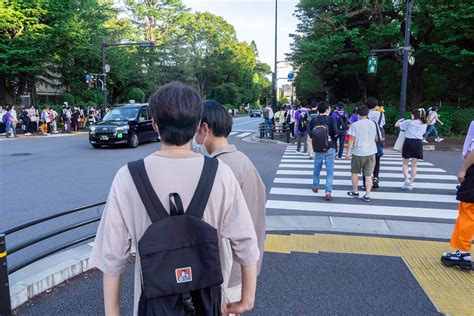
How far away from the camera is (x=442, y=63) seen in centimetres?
1941

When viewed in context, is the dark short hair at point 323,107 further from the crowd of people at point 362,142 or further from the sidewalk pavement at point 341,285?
the sidewalk pavement at point 341,285

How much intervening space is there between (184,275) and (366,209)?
580 cm

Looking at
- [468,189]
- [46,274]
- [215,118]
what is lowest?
[46,274]

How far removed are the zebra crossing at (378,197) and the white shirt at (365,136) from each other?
104cm

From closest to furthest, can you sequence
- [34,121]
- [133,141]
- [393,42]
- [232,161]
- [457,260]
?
[232,161], [457,260], [133,141], [393,42], [34,121]

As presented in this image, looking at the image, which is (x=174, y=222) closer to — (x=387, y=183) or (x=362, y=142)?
(x=362, y=142)

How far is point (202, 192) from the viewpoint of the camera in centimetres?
144

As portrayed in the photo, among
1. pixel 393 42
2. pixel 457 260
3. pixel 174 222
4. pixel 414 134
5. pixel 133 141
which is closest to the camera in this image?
pixel 174 222

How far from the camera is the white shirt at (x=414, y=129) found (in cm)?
729

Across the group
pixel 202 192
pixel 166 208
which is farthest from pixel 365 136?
pixel 166 208

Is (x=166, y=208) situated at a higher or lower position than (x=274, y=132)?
higher

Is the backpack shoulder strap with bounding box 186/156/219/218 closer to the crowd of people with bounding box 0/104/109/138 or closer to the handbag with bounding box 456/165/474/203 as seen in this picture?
the handbag with bounding box 456/165/474/203

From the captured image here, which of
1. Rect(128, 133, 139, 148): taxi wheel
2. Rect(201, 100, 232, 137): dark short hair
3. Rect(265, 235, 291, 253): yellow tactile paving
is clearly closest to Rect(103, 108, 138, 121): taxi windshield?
Rect(128, 133, 139, 148): taxi wheel

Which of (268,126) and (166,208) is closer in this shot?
(166,208)
